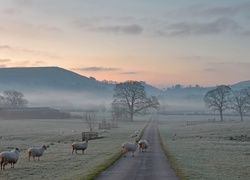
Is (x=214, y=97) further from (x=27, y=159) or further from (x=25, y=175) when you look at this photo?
(x=25, y=175)

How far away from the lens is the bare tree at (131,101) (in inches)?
5192

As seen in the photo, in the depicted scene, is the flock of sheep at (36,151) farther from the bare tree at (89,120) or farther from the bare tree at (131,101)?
the bare tree at (131,101)

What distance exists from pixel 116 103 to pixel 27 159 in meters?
93.9

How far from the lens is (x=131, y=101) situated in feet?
436

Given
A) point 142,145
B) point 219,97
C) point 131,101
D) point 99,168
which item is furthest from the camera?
point 219,97

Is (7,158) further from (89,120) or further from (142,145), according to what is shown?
(89,120)

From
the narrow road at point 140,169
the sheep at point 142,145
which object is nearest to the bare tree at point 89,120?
the sheep at point 142,145

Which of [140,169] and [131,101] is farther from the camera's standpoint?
[131,101]

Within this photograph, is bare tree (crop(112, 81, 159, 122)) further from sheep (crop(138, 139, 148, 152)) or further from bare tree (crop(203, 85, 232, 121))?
sheep (crop(138, 139, 148, 152))

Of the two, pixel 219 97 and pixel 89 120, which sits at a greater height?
pixel 219 97

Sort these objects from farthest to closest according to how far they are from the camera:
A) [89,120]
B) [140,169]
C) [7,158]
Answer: [89,120] < [7,158] < [140,169]

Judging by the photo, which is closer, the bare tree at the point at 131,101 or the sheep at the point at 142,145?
the sheep at the point at 142,145

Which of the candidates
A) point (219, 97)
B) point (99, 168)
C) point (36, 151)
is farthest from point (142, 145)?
point (219, 97)

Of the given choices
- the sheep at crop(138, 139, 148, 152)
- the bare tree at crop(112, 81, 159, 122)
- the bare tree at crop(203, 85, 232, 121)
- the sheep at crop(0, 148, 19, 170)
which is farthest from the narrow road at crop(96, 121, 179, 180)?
the bare tree at crop(203, 85, 232, 121)
